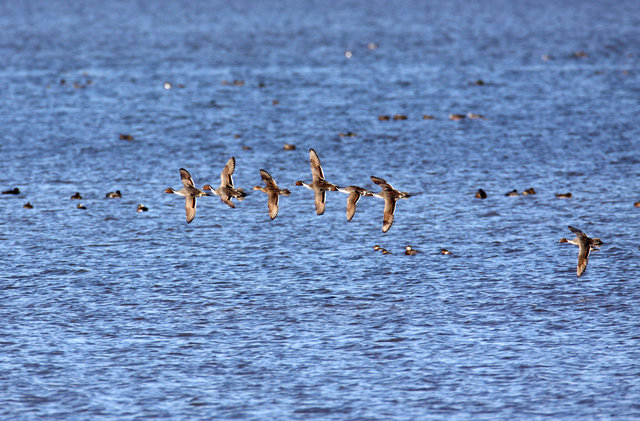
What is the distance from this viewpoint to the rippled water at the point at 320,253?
77.8 feet

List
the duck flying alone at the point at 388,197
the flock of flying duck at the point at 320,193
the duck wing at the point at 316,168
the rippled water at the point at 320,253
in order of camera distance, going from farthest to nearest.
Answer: the duck flying alone at the point at 388,197, the duck wing at the point at 316,168, the flock of flying duck at the point at 320,193, the rippled water at the point at 320,253

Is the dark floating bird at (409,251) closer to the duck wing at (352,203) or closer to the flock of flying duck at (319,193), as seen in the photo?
the flock of flying duck at (319,193)

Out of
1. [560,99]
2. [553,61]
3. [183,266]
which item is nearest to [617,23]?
[553,61]

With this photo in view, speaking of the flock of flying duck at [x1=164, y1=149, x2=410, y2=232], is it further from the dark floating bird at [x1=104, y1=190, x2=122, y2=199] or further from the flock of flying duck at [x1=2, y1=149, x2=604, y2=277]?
the dark floating bird at [x1=104, y1=190, x2=122, y2=199]

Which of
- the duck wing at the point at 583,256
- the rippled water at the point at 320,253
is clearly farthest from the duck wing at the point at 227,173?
the duck wing at the point at 583,256

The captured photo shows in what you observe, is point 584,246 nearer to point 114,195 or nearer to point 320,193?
point 320,193

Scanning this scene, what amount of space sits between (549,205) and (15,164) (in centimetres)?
2452

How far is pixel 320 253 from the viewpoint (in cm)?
3388

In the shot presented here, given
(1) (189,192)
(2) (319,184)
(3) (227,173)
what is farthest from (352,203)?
(1) (189,192)

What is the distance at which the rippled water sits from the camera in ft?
77.8

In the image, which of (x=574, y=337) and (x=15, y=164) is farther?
(x=15, y=164)

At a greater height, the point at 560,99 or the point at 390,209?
the point at 560,99

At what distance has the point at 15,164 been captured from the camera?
45875 mm

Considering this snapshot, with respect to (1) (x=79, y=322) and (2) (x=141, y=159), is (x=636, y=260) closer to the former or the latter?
(1) (x=79, y=322)
